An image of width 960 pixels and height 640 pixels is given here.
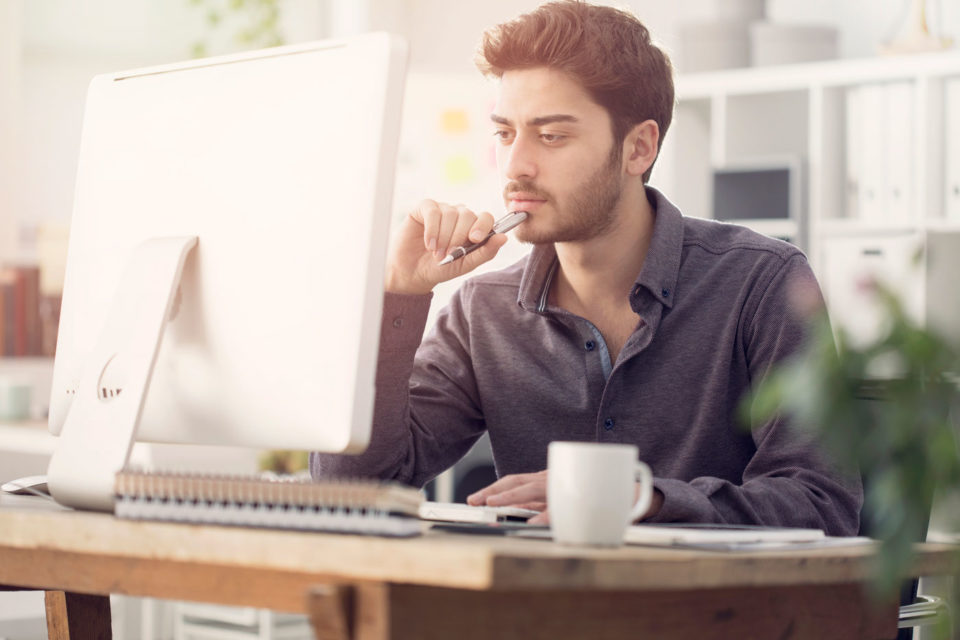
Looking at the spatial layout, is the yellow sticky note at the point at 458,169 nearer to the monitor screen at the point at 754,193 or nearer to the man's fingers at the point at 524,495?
the monitor screen at the point at 754,193

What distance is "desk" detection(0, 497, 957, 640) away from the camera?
0.91m

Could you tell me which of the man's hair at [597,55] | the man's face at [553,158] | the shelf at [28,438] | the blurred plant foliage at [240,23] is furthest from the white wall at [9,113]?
the man's face at [553,158]

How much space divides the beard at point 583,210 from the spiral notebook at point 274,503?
31.3 inches

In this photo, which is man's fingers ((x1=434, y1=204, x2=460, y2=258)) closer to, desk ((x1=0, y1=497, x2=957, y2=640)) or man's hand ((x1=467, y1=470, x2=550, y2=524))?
man's hand ((x1=467, y1=470, x2=550, y2=524))

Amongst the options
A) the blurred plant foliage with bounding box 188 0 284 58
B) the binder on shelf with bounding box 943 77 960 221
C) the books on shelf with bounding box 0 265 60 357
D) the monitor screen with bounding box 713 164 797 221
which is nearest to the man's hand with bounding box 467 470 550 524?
the binder on shelf with bounding box 943 77 960 221

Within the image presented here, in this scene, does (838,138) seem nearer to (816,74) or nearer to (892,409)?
(816,74)

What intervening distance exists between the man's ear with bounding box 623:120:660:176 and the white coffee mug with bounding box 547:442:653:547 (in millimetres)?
987

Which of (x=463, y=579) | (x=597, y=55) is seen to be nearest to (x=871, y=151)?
(x=597, y=55)

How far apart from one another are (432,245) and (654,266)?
0.32 meters

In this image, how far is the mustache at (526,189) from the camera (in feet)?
5.91

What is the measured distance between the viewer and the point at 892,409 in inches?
28.3

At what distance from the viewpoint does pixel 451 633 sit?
92 cm

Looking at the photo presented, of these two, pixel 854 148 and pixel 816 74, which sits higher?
pixel 816 74

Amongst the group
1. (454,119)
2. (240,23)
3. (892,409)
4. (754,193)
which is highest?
(240,23)
